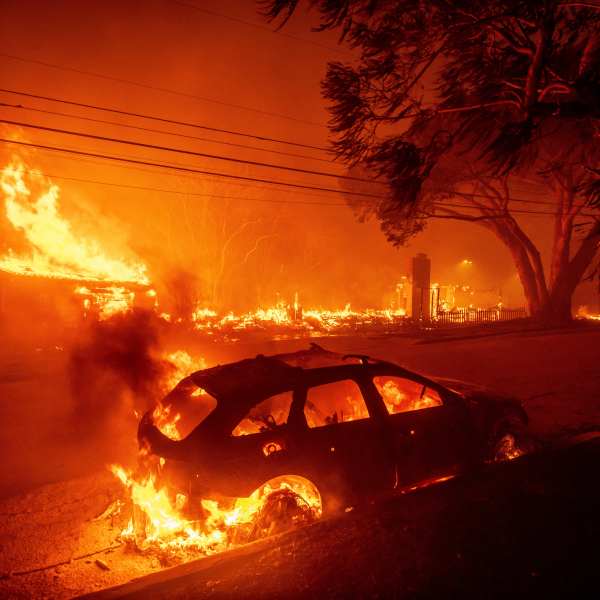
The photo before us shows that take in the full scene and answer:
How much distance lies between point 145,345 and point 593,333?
65.5 ft

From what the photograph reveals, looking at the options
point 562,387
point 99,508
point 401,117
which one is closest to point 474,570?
point 99,508

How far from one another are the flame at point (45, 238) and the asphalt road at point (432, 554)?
57.9 ft

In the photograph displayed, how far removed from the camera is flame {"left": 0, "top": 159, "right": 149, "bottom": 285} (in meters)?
20.0

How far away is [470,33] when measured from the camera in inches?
222

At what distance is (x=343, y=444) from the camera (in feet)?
14.1

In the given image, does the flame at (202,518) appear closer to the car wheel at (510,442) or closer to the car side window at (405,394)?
the car side window at (405,394)

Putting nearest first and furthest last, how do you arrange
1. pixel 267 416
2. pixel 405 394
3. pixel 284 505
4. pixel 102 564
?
pixel 102 564 < pixel 284 505 < pixel 267 416 < pixel 405 394

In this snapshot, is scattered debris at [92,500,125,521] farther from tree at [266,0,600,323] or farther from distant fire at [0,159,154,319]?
distant fire at [0,159,154,319]

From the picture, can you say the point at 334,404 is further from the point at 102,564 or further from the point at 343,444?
the point at 102,564

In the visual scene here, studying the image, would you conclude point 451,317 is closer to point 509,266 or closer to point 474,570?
point 474,570

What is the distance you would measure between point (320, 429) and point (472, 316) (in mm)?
25783

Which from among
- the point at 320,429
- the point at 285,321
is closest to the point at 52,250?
the point at 285,321

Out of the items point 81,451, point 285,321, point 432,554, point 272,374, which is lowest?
point 81,451

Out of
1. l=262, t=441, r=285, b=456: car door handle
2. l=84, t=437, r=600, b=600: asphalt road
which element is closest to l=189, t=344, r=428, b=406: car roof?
l=262, t=441, r=285, b=456: car door handle
